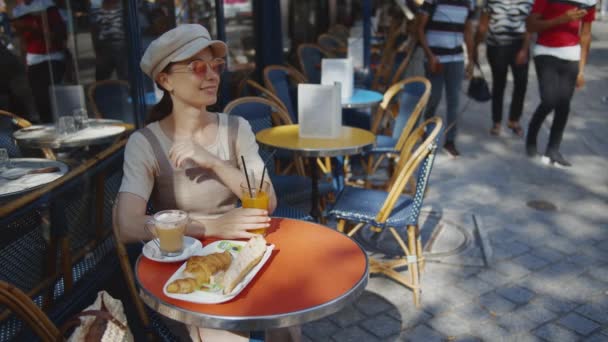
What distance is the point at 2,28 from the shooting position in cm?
240

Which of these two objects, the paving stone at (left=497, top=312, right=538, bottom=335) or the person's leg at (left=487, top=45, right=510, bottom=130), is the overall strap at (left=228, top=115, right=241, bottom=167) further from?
the person's leg at (left=487, top=45, right=510, bottom=130)

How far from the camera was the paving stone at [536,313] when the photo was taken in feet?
10.3

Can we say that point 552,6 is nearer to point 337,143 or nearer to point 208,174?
point 337,143

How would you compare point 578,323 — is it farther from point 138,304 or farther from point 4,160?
point 4,160

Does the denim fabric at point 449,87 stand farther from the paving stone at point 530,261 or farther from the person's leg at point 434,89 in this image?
the paving stone at point 530,261

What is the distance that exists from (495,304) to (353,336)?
0.91 m

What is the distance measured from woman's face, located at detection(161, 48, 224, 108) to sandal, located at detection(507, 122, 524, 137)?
5.50 metres

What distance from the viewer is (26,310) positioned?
1.57 m

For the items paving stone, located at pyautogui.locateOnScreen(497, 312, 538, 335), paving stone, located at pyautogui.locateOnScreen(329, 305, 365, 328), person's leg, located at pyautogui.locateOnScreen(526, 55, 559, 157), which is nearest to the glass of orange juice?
paving stone, located at pyautogui.locateOnScreen(329, 305, 365, 328)

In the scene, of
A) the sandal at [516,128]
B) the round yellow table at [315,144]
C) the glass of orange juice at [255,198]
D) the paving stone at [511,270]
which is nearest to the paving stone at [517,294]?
the paving stone at [511,270]

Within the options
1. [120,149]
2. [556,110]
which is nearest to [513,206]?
[556,110]

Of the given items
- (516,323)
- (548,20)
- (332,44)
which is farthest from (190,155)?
(332,44)

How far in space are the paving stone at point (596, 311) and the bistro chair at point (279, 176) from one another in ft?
5.49

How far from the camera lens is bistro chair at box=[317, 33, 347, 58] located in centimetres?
786
